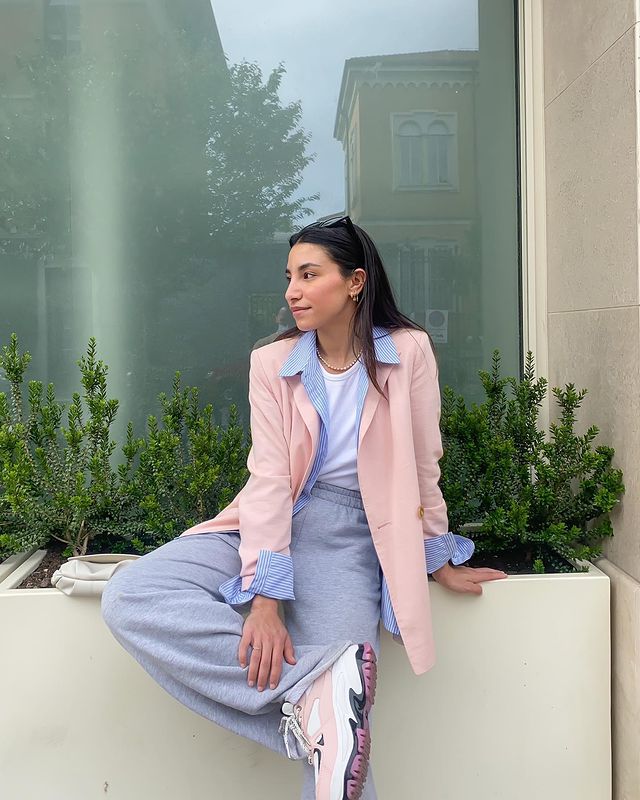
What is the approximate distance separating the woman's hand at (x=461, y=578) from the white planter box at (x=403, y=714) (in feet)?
0.11

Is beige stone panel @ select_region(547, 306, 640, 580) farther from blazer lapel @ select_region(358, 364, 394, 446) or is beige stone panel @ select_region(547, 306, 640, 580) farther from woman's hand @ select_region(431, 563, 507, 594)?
blazer lapel @ select_region(358, 364, 394, 446)

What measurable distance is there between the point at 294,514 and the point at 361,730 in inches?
25.9

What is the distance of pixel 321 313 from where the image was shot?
227 centimetres

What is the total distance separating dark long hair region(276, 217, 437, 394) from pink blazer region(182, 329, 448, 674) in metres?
0.06

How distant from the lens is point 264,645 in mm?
1933

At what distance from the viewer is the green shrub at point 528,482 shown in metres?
2.63

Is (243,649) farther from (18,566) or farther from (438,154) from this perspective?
(438,154)

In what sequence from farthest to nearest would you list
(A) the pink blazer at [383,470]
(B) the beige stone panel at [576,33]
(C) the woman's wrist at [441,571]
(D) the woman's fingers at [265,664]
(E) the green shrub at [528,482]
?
1. (E) the green shrub at [528,482]
2. (B) the beige stone panel at [576,33]
3. (C) the woman's wrist at [441,571]
4. (A) the pink blazer at [383,470]
5. (D) the woman's fingers at [265,664]

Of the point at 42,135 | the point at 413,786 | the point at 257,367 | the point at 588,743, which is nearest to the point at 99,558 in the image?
the point at 257,367

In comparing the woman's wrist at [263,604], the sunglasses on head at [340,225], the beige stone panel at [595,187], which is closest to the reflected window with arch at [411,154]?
the beige stone panel at [595,187]

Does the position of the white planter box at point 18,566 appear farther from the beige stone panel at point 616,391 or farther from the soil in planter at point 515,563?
the beige stone panel at point 616,391

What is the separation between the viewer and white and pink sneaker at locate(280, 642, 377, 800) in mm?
1791

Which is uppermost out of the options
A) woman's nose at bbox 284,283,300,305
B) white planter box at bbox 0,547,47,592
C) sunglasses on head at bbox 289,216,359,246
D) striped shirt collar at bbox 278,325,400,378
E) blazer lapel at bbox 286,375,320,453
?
sunglasses on head at bbox 289,216,359,246

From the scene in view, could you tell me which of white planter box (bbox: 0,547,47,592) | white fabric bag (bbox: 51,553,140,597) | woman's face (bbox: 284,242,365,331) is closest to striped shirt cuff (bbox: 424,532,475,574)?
woman's face (bbox: 284,242,365,331)
